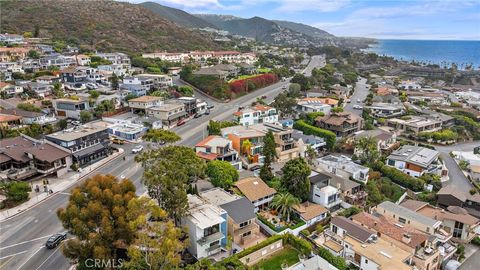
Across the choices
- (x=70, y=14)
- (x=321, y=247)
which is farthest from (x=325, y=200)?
(x=70, y=14)

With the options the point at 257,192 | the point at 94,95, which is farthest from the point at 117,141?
the point at 257,192

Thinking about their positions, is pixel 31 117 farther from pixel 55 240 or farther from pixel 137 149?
pixel 55 240

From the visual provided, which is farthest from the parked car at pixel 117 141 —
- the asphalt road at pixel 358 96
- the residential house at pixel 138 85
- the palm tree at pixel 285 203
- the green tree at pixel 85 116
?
the asphalt road at pixel 358 96

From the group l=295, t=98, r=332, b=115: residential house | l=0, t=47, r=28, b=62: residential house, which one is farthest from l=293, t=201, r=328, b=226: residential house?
l=0, t=47, r=28, b=62: residential house

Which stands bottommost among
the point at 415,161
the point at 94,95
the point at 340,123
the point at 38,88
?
the point at 415,161

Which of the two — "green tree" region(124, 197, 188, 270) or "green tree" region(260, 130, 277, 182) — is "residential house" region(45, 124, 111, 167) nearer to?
"green tree" region(260, 130, 277, 182)

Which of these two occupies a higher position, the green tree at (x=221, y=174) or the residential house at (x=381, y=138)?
the green tree at (x=221, y=174)

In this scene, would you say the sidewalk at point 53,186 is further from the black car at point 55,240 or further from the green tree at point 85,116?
the green tree at point 85,116
